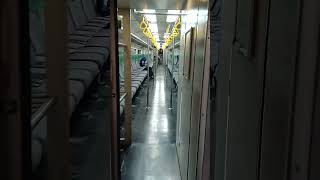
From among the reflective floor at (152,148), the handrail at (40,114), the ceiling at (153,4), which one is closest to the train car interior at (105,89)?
the handrail at (40,114)

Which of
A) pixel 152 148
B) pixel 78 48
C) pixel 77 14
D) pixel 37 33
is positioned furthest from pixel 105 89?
pixel 152 148

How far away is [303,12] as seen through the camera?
0.69 metres

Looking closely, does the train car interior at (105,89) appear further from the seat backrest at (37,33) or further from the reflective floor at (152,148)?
the reflective floor at (152,148)

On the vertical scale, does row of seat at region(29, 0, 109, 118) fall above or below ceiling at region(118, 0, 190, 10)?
below

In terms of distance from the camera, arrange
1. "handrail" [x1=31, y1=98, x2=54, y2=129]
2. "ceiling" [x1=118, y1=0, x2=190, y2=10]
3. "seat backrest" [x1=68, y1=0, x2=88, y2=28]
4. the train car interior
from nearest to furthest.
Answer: the train car interior → "handrail" [x1=31, y1=98, x2=54, y2=129] → "seat backrest" [x1=68, y1=0, x2=88, y2=28] → "ceiling" [x1=118, y1=0, x2=190, y2=10]

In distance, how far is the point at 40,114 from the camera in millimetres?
828

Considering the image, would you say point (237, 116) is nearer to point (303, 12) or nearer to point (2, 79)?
point (303, 12)

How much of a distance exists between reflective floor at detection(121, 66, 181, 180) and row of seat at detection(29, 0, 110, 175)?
2753 millimetres

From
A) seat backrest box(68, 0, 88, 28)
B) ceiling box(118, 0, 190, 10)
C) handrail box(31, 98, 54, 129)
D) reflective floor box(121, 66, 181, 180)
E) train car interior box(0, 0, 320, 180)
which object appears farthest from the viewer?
ceiling box(118, 0, 190, 10)

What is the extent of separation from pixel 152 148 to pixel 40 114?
5143 millimetres

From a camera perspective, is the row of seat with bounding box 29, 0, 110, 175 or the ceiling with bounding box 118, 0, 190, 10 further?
the ceiling with bounding box 118, 0, 190, 10

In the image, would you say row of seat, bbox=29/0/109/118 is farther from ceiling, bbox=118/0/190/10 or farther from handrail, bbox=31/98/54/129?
ceiling, bbox=118/0/190/10

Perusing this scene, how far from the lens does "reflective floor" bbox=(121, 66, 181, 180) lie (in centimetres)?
483

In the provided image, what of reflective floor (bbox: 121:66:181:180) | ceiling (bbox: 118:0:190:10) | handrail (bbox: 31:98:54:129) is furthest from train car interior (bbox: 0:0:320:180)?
ceiling (bbox: 118:0:190:10)
